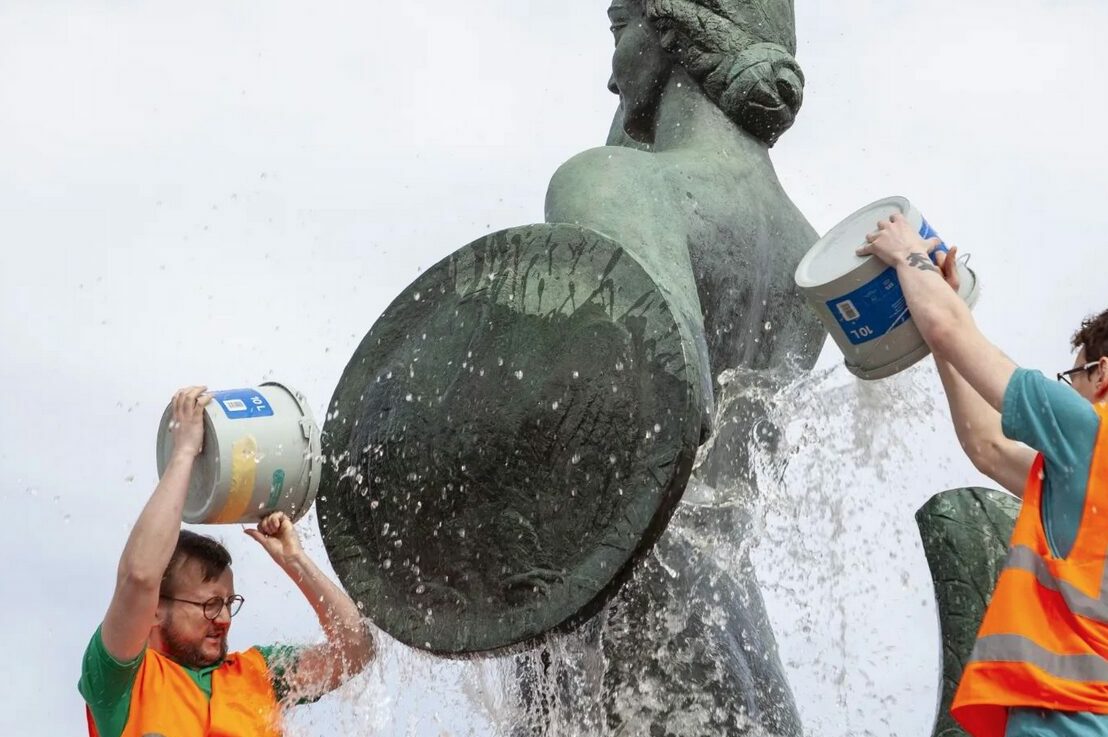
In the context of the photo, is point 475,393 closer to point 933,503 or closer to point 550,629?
point 550,629

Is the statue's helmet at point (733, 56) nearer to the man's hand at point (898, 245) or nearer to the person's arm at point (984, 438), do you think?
the man's hand at point (898, 245)

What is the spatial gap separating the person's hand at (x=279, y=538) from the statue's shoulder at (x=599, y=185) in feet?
3.53

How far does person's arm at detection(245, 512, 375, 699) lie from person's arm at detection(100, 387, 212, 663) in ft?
1.32

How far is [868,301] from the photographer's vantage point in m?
4.17

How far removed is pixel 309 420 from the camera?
15.0ft

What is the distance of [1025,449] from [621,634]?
4.52 ft

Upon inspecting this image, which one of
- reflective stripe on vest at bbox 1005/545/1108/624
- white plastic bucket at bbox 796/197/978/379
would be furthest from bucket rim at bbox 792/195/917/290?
reflective stripe on vest at bbox 1005/545/1108/624

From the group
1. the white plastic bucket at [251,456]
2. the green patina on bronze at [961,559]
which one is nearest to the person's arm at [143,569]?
the white plastic bucket at [251,456]

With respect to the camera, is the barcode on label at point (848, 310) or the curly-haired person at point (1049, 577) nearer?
the curly-haired person at point (1049, 577)

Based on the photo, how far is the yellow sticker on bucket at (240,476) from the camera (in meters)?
4.40

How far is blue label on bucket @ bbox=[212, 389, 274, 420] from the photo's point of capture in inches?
175

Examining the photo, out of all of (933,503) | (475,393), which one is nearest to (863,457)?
(933,503)

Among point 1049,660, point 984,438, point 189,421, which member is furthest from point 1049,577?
point 189,421

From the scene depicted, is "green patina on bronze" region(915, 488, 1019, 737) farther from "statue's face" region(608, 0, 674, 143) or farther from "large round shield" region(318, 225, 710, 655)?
"statue's face" region(608, 0, 674, 143)
